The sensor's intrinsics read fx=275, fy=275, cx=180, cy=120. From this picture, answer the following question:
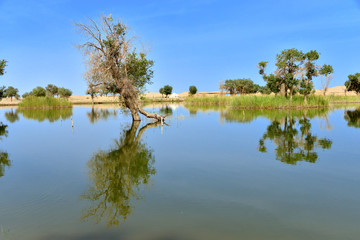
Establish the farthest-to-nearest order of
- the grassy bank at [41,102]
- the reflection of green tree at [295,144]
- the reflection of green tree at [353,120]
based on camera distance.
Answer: the grassy bank at [41,102]
the reflection of green tree at [353,120]
the reflection of green tree at [295,144]

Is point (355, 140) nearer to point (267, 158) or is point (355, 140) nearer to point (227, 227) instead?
point (267, 158)

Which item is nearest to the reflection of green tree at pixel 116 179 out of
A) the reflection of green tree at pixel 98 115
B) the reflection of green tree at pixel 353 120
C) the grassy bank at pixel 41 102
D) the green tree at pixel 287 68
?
the reflection of green tree at pixel 353 120

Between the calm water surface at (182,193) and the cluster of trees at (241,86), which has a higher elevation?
the cluster of trees at (241,86)

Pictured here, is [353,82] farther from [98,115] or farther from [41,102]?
[41,102]

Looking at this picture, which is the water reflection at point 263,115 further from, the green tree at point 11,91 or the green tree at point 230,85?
the green tree at point 11,91

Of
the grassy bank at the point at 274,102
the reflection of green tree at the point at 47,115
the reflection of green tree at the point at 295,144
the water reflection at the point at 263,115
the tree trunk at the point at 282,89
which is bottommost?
the reflection of green tree at the point at 295,144

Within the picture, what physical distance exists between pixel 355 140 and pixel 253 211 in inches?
551

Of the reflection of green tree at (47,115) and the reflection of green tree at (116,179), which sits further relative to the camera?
the reflection of green tree at (47,115)

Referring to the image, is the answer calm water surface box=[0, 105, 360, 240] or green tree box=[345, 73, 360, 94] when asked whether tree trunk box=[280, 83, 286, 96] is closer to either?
calm water surface box=[0, 105, 360, 240]

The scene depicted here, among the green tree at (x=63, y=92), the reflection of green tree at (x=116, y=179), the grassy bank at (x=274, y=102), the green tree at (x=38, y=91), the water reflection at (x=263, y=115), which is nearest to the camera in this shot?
the reflection of green tree at (x=116, y=179)

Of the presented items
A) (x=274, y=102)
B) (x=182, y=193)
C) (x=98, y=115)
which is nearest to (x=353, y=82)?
(x=274, y=102)

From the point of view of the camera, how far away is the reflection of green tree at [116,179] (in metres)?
6.95

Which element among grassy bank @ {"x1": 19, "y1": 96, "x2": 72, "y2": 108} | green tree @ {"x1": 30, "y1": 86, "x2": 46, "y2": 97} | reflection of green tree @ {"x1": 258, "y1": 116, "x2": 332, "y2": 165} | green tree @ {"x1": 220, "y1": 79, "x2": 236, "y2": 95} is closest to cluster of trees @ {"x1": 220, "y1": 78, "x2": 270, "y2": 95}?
green tree @ {"x1": 220, "y1": 79, "x2": 236, "y2": 95}

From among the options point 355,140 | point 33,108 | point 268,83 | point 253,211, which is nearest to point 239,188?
point 253,211
